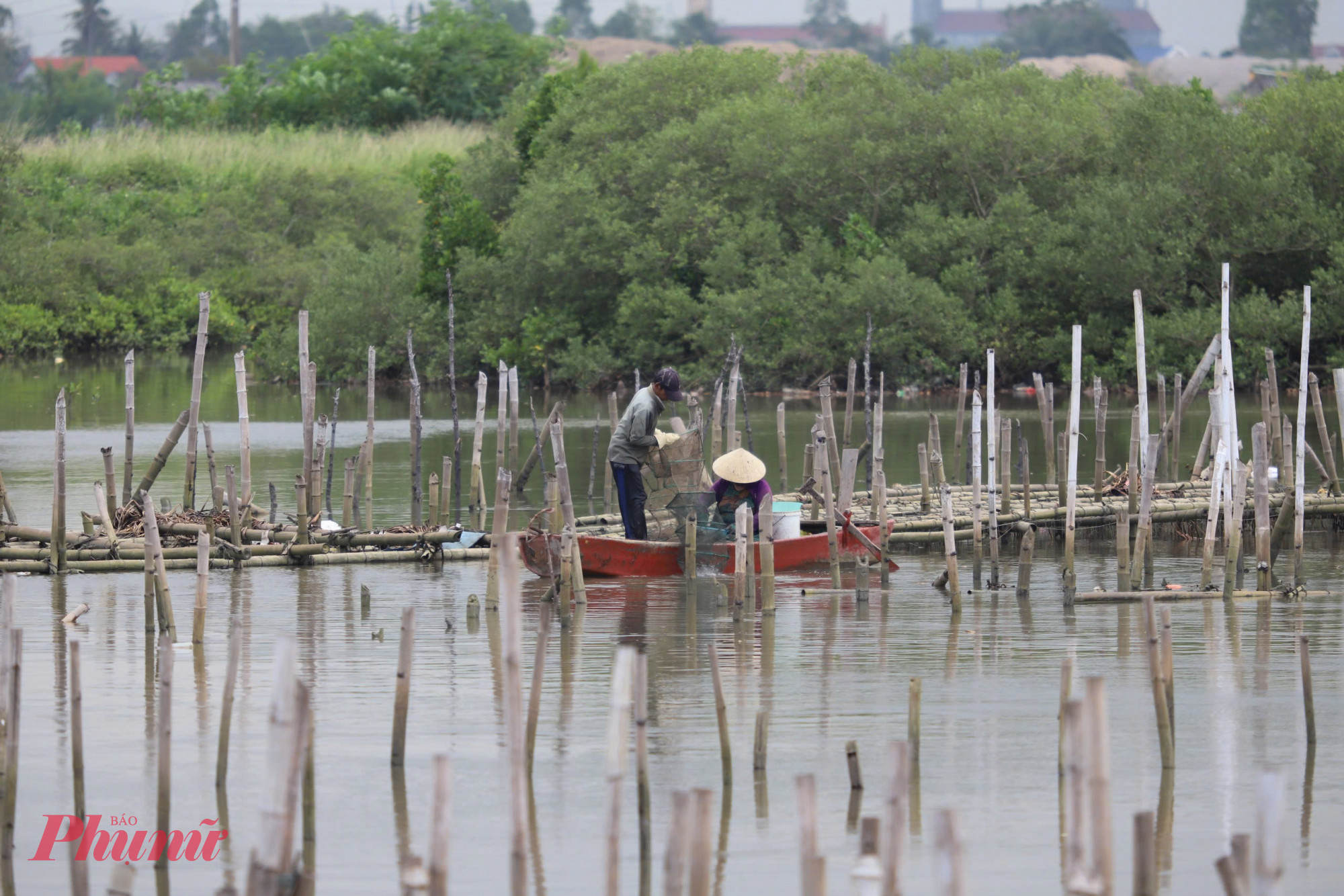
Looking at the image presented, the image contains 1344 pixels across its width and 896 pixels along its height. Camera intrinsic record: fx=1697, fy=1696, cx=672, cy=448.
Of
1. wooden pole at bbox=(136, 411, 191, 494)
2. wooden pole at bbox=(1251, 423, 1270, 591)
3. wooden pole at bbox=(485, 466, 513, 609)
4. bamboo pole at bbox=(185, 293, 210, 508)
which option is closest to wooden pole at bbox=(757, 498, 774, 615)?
wooden pole at bbox=(485, 466, 513, 609)

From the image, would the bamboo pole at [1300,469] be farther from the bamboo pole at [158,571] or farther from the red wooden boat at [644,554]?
the bamboo pole at [158,571]

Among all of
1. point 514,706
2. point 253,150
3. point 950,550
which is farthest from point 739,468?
point 253,150

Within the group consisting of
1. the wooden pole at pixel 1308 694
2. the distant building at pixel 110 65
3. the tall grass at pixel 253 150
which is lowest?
the wooden pole at pixel 1308 694

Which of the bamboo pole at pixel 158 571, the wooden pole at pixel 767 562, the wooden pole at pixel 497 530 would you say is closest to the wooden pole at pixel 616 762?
the bamboo pole at pixel 158 571

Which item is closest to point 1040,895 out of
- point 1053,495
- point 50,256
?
point 1053,495

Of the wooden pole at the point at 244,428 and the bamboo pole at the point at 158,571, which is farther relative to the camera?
the wooden pole at the point at 244,428

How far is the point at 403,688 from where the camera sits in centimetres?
703

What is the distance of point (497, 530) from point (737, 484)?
2.47m

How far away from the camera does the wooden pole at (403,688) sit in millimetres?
6539

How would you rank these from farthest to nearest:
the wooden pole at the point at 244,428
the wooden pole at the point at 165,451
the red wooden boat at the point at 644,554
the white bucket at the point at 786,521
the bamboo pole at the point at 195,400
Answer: the wooden pole at the point at 165,451, the bamboo pole at the point at 195,400, the wooden pole at the point at 244,428, the white bucket at the point at 786,521, the red wooden boat at the point at 644,554

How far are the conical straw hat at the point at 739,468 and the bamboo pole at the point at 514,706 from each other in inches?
294

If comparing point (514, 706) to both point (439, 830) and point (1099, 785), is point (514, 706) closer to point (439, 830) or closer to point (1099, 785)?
point (439, 830)

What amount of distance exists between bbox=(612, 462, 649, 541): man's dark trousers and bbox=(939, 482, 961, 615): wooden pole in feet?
9.33

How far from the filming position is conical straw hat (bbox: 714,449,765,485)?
12500mm
